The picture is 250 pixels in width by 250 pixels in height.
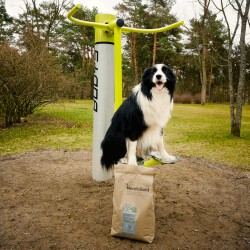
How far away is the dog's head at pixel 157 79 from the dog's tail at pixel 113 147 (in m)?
0.60

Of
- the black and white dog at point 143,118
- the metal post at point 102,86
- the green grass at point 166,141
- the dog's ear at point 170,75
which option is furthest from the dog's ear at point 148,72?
the green grass at point 166,141

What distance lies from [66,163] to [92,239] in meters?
2.47

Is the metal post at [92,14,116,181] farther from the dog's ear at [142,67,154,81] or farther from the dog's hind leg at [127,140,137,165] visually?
the dog's ear at [142,67,154,81]

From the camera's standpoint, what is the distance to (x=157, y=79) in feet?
8.75

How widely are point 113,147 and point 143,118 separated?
1.71 feet

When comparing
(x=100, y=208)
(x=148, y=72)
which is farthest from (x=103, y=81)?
(x=100, y=208)

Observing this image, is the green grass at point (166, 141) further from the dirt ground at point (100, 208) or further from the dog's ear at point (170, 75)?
the dog's ear at point (170, 75)

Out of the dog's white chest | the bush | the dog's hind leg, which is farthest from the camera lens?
the bush

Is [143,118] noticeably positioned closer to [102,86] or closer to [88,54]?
[102,86]

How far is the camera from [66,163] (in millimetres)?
4738

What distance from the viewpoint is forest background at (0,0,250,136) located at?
8555 mm

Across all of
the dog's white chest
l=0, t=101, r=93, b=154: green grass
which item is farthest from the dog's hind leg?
l=0, t=101, r=93, b=154: green grass

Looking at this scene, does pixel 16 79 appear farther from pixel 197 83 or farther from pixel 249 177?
pixel 197 83

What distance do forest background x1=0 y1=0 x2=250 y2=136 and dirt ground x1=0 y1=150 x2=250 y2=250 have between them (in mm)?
4751
